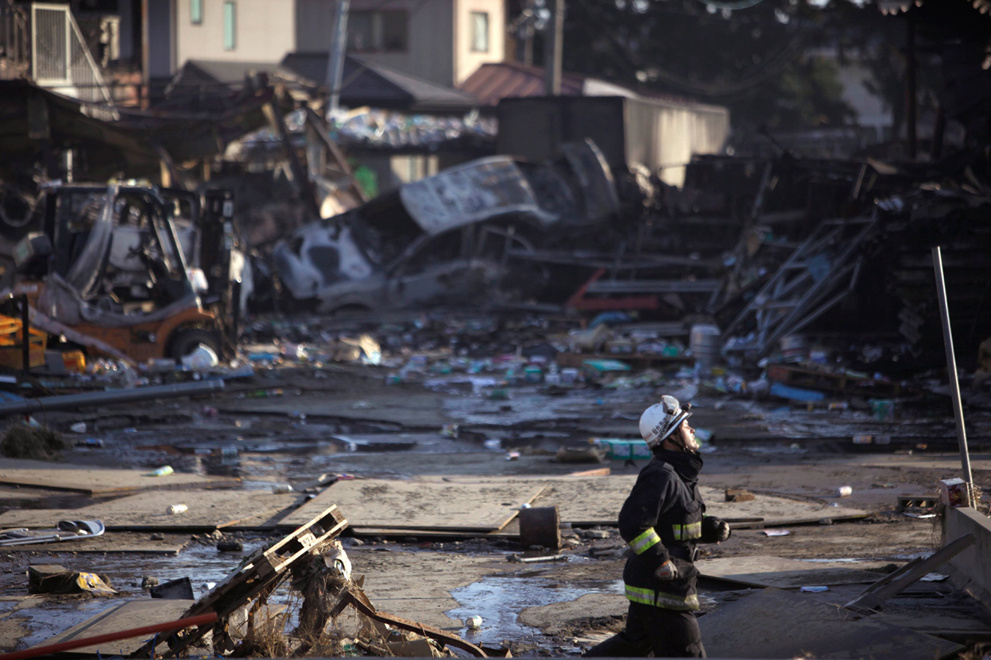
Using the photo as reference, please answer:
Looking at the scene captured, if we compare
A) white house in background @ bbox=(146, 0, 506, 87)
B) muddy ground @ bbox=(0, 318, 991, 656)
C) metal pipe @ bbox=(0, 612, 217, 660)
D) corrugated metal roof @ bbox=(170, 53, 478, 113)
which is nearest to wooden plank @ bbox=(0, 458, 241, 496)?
muddy ground @ bbox=(0, 318, 991, 656)

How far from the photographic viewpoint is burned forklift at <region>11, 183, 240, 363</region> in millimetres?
12664

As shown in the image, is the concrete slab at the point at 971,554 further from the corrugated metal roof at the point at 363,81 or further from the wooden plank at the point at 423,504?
the corrugated metal roof at the point at 363,81

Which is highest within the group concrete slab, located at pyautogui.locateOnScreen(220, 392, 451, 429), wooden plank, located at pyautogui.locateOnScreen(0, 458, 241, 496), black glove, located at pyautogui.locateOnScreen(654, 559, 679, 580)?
black glove, located at pyautogui.locateOnScreen(654, 559, 679, 580)

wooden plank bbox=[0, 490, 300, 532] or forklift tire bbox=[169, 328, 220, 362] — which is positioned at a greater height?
forklift tire bbox=[169, 328, 220, 362]

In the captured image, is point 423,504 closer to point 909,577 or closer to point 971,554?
point 909,577

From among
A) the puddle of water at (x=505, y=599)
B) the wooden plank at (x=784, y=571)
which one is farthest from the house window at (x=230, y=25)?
the wooden plank at (x=784, y=571)

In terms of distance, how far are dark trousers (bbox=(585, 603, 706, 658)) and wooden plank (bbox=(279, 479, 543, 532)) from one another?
2.54 m

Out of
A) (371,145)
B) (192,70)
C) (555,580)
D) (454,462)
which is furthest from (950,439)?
(192,70)

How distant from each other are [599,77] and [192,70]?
1571 centimetres

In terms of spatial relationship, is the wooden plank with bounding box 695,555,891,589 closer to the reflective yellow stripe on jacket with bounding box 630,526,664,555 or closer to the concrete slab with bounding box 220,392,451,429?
the reflective yellow stripe on jacket with bounding box 630,526,664,555

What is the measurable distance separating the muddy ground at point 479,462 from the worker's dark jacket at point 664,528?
0.73 m

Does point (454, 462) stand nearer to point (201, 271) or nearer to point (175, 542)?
point (175, 542)

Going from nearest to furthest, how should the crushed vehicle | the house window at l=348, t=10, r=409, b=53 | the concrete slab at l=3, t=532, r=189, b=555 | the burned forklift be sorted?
1. the concrete slab at l=3, t=532, r=189, b=555
2. the burned forklift
3. the crushed vehicle
4. the house window at l=348, t=10, r=409, b=53

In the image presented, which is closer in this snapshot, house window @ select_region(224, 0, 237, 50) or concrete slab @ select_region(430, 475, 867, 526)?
concrete slab @ select_region(430, 475, 867, 526)
